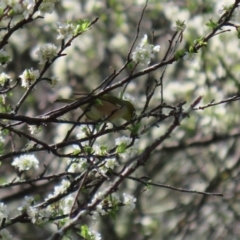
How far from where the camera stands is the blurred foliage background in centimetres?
802

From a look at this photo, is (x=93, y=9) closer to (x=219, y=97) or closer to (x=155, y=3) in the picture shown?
(x=155, y=3)

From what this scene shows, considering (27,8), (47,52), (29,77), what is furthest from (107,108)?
(27,8)

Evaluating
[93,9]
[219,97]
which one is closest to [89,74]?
[93,9]

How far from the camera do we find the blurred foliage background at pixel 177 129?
26.3 feet

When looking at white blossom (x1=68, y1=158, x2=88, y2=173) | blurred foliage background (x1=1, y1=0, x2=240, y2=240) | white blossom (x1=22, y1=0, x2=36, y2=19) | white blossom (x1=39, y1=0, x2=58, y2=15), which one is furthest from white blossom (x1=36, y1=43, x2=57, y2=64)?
blurred foliage background (x1=1, y1=0, x2=240, y2=240)

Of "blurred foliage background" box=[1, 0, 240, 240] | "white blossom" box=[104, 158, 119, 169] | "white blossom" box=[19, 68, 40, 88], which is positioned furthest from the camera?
"blurred foliage background" box=[1, 0, 240, 240]

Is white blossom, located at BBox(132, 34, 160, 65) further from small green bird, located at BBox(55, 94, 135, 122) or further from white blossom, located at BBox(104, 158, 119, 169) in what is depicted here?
small green bird, located at BBox(55, 94, 135, 122)

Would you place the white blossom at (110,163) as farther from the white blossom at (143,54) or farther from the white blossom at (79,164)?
the white blossom at (143,54)

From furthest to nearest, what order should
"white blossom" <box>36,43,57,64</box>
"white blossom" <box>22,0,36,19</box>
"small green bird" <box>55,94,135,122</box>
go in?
"small green bird" <box>55,94,135,122</box> → "white blossom" <box>36,43,57,64</box> → "white blossom" <box>22,0,36,19</box>

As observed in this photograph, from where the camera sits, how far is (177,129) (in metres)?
8.36

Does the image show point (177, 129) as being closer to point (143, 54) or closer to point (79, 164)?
point (79, 164)

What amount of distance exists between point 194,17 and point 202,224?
2.50 metres

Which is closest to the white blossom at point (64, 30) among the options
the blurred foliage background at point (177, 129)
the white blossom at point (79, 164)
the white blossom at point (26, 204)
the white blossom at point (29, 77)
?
the white blossom at point (29, 77)

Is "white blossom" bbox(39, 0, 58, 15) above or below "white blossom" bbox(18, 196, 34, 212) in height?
above
